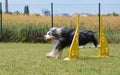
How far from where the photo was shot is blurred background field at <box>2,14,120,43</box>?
23.0m

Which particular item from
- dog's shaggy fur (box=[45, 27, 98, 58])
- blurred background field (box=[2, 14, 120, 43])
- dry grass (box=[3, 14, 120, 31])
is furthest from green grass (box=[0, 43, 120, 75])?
dry grass (box=[3, 14, 120, 31])

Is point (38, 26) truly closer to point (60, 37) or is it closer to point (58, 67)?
point (60, 37)

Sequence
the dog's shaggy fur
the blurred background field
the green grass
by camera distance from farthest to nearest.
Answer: the blurred background field, the dog's shaggy fur, the green grass

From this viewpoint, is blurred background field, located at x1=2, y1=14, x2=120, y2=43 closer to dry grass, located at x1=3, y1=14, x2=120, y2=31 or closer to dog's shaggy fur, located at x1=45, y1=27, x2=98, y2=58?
dry grass, located at x1=3, y1=14, x2=120, y2=31

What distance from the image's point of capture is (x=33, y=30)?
23.1 meters

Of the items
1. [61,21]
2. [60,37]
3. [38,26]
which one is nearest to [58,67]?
[60,37]

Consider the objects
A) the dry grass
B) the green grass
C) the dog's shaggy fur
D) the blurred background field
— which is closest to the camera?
the green grass

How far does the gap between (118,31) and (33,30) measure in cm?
521

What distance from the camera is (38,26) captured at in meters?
23.9

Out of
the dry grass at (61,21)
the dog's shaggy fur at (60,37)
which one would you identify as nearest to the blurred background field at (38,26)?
the dry grass at (61,21)

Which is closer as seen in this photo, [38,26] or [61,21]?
[38,26]

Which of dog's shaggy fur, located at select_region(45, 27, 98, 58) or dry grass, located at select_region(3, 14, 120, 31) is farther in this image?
dry grass, located at select_region(3, 14, 120, 31)

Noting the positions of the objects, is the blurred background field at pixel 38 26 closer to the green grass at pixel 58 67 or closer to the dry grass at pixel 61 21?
the dry grass at pixel 61 21

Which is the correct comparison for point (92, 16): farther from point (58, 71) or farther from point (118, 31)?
point (58, 71)
